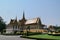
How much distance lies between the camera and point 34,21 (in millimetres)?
89875

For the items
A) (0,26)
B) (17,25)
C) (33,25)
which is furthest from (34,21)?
(0,26)

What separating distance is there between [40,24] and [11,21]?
49.5 feet

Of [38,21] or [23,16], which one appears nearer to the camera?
[38,21]

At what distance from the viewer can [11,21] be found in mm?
91625

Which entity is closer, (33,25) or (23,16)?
(33,25)

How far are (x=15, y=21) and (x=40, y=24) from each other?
12.7 metres

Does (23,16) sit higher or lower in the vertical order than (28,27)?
higher

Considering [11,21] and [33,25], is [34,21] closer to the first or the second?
[33,25]

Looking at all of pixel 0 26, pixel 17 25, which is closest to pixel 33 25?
pixel 17 25

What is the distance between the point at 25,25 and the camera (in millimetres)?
92625

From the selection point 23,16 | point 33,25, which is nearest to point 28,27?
point 33,25

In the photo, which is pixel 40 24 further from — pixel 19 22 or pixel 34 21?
pixel 19 22

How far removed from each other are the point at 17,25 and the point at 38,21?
1072cm

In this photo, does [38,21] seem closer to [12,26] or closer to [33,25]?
[33,25]
